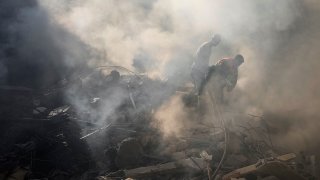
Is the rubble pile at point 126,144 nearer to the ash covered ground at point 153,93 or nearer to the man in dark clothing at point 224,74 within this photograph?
the ash covered ground at point 153,93

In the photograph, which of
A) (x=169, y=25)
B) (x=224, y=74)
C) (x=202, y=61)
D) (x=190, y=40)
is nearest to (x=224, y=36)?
(x=190, y=40)

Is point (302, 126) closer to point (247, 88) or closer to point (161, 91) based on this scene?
point (247, 88)

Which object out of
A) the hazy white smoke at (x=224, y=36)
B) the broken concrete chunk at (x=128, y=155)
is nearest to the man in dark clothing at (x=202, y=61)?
the hazy white smoke at (x=224, y=36)

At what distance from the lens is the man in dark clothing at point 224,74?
9.22 m

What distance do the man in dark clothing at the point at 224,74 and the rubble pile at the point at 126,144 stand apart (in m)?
0.59

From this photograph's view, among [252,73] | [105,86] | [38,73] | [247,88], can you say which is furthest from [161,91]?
[38,73]

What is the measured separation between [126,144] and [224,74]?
3541 mm

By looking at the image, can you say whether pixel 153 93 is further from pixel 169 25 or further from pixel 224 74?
pixel 169 25

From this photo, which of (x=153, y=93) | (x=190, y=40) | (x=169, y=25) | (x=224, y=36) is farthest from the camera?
(x=169, y=25)

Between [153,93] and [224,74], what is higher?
[153,93]

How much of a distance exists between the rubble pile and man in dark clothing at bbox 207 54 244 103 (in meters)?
0.59

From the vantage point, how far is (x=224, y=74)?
31.0 feet

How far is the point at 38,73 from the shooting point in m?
13.2

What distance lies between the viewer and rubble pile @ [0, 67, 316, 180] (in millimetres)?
7312
